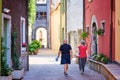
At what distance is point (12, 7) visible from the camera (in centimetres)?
1781

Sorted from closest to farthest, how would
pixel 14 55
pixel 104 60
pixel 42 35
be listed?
1. pixel 14 55
2. pixel 104 60
3. pixel 42 35

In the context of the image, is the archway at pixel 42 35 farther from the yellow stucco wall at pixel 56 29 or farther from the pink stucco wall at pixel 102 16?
the pink stucco wall at pixel 102 16

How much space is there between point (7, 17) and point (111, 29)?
6418 mm

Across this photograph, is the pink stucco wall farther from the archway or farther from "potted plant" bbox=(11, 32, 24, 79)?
the archway

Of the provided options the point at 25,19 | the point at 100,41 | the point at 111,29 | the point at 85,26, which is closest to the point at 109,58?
the point at 111,29

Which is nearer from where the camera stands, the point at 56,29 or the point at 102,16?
the point at 102,16

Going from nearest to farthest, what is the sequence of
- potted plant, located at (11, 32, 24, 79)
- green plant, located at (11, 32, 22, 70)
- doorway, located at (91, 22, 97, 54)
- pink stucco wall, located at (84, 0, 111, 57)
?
potted plant, located at (11, 32, 24, 79) < green plant, located at (11, 32, 22, 70) < pink stucco wall, located at (84, 0, 111, 57) < doorway, located at (91, 22, 97, 54)

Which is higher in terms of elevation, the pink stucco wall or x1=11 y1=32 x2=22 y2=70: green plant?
the pink stucco wall

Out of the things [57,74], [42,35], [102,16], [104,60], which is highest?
[102,16]

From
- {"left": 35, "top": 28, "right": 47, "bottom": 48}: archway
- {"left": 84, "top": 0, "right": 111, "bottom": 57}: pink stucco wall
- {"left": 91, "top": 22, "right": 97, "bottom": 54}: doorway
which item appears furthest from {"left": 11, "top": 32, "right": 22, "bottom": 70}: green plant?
{"left": 35, "top": 28, "right": 47, "bottom": 48}: archway

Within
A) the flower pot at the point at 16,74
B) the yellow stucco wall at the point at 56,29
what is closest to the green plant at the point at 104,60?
the flower pot at the point at 16,74

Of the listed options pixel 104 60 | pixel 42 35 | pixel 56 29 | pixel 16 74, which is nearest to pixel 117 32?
pixel 104 60

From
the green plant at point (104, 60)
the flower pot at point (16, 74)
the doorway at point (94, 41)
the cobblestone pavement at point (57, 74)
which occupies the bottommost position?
the cobblestone pavement at point (57, 74)

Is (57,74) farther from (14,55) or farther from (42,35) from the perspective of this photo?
(42,35)
